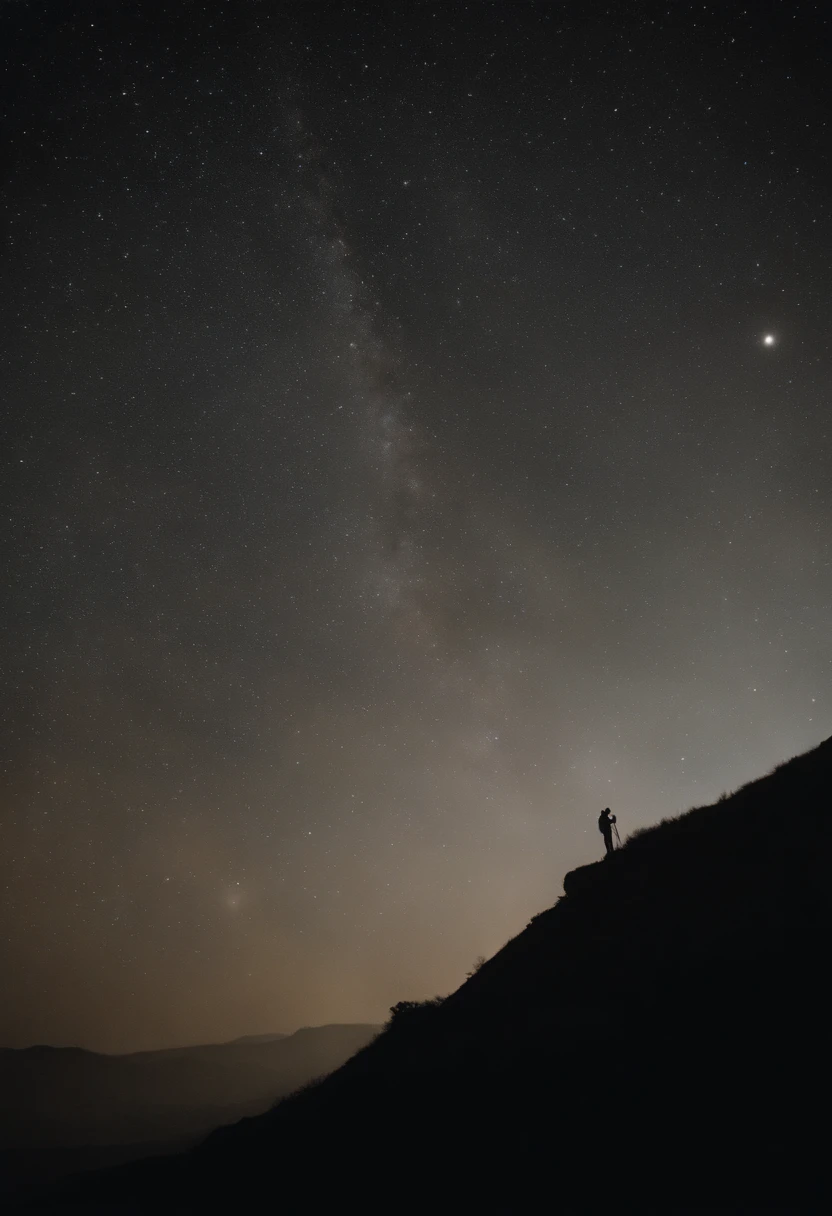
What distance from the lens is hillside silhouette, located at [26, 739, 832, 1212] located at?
5.27m

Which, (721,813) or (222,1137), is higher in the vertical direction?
(721,813)

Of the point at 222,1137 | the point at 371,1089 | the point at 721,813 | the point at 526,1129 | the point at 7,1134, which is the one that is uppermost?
the point at 721,813

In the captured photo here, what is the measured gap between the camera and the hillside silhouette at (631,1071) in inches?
207

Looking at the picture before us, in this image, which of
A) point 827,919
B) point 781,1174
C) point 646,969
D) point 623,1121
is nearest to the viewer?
point 781,1174

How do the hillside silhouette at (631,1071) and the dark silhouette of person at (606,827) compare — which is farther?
the dark silhouette of person at (606,827)

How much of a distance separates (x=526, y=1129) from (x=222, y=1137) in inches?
600

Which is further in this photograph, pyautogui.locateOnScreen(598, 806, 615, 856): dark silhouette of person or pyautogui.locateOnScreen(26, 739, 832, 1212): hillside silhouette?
pyautogui.locateOnScreen(598, 806, 615, 856): dark silhouette of person

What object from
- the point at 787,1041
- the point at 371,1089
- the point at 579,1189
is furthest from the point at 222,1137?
the point at 787,1041

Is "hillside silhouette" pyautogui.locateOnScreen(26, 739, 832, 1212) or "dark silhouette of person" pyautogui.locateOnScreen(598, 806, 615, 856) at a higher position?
"dark silhouette of person" pyautogui.locateOnScreen(598, 806, 615, 856)

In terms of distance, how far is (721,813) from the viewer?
1357 cm

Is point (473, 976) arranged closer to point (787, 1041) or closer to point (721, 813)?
point (721, 813)

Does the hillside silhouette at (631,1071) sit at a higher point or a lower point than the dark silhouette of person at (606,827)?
lower

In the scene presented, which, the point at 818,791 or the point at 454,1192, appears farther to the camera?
the point at 818,791

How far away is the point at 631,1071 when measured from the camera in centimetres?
657
